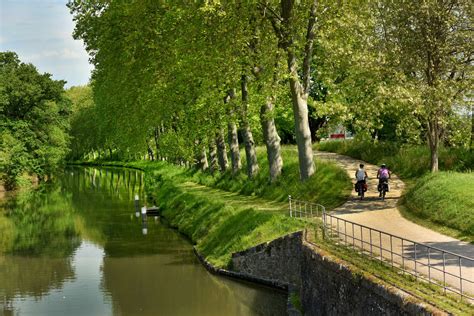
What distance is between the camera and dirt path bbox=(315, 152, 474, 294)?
14.8m

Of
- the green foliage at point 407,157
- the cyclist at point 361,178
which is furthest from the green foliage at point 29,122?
the cyclist at point 361,178

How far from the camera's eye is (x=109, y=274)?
92.5 feet

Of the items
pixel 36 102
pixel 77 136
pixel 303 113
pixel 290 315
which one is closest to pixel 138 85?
pixel 303 113

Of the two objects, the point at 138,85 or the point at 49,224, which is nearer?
the point at 138,85

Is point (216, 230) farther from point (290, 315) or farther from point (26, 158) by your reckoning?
point (26, 158)

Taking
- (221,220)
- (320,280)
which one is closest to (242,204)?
(221,220)

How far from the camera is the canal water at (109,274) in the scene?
904 inches

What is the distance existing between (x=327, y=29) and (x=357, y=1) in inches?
82.6

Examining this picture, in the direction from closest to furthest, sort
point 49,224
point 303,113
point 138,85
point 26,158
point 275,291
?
point 275,291, point 303,113, point 138,85, point 49,224, point 26,158

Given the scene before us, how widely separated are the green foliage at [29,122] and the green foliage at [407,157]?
1914 inches

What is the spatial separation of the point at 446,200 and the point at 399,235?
3350 millimetres

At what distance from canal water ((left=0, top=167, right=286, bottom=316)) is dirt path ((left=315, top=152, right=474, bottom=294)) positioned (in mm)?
4365

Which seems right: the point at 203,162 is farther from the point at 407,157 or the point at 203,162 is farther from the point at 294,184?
the point at 407,157

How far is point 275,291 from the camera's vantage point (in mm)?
22672
